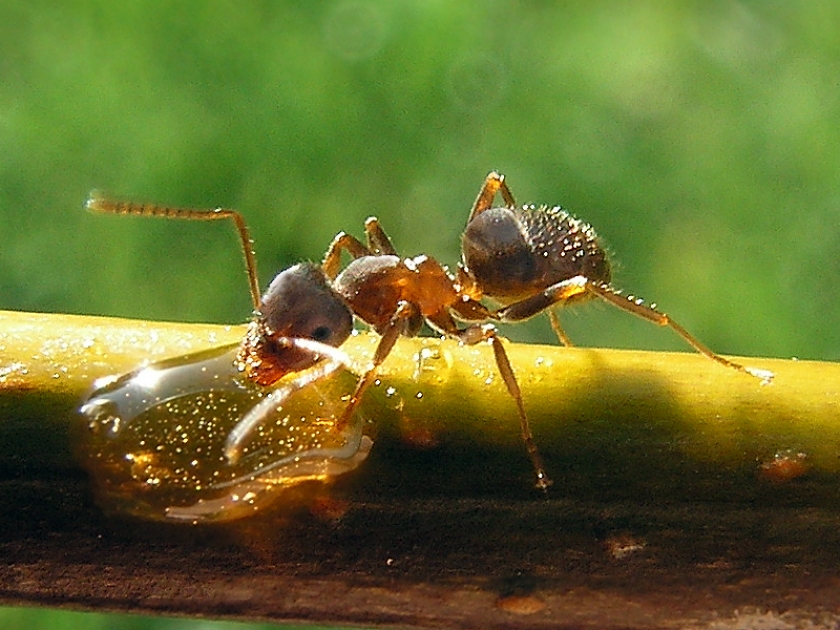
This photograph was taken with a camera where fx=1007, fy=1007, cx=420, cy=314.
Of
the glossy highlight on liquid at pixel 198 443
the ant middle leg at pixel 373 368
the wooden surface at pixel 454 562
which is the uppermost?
the ant middle leg at pixel 373 368

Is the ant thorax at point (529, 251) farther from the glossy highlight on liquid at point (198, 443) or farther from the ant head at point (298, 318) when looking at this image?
the glossy highlight on liquid at point (198, 443)

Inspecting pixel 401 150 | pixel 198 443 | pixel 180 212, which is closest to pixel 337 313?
pixel 180 212

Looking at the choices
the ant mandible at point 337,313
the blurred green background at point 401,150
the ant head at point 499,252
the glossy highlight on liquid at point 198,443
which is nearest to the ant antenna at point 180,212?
the ant mandible at point 337,313

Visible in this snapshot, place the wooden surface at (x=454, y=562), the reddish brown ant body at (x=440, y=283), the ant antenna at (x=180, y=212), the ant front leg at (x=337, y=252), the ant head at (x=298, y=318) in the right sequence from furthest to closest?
the ant front leg at (x=337, y=252)
the ant antenna at (x=180, y=212)
the reddish brown ant body at (x=440, y=283)
the ant head at (x=298, y=318)
the wooden surface at (x=454, y=562)

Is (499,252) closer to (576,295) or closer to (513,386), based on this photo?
(576,295)

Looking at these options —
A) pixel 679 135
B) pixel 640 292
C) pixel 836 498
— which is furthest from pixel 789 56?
pixel 836 498

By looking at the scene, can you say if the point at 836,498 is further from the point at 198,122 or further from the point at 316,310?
the point at 198,122

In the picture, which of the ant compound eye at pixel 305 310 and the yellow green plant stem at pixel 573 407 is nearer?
the yellow green plant stem at pixel 573 407
